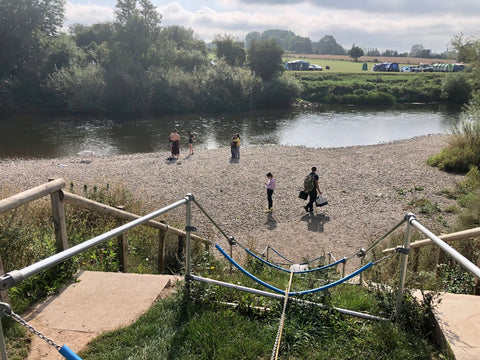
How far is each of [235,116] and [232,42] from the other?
2311cm

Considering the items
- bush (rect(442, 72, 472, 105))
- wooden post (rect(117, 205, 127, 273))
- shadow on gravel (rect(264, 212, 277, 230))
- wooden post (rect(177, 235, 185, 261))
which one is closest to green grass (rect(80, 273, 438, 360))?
wooden post (rect(117, 205, 127, 273))

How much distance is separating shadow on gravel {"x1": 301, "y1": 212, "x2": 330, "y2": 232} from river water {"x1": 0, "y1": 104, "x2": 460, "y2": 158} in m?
17.2

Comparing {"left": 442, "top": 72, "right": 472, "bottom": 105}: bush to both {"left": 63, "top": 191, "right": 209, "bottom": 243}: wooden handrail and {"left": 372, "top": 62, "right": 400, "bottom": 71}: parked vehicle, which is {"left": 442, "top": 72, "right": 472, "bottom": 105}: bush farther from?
{"left": 63, "top": 191, "right": 209, "bottom": 243}: wooden handrail

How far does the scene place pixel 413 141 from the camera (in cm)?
2936

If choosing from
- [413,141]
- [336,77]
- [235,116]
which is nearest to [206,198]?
[413,141]

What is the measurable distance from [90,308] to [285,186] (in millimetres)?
14214

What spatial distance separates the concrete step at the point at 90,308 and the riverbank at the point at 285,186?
18.9ft

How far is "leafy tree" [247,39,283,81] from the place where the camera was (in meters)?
53.6

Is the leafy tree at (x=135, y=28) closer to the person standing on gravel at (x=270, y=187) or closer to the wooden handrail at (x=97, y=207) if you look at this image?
the person standing on gravel at (x=270, y=187)

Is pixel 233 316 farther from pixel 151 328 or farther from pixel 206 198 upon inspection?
pixel 206 198

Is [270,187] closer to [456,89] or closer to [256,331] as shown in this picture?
[256,331]

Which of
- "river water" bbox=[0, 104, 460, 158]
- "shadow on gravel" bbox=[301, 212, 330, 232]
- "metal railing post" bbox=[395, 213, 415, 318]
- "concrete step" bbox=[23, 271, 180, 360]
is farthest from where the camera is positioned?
"river water" bbox=[0, 104, 460, 158]

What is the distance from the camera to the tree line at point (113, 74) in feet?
142

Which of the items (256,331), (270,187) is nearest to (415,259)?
(256,331)
